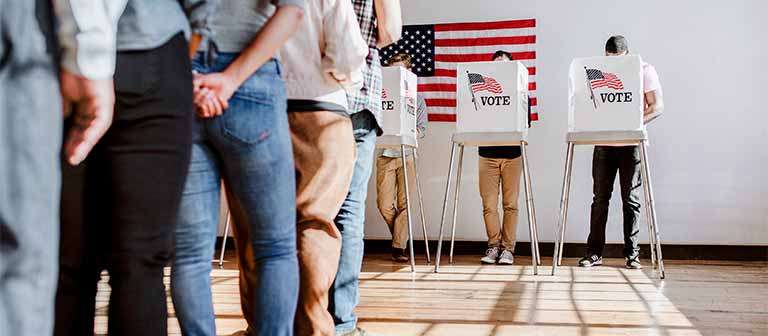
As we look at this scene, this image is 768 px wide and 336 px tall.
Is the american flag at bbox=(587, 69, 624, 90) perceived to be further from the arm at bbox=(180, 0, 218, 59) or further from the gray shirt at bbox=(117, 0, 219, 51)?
the gray shirt at bbox=(117, 0, 219, 51)

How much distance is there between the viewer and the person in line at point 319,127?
5.74 feet

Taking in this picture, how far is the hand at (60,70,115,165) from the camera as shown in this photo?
3.29 ft

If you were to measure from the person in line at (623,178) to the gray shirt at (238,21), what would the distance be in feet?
11.7

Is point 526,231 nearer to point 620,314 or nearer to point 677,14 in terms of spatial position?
point 677,14

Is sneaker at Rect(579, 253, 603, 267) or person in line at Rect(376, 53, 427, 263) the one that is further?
person in line at Rect(376, 53, 427, 263)

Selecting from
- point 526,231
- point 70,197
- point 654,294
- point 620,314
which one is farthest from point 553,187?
point 70,197

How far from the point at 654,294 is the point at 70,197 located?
2973 mm

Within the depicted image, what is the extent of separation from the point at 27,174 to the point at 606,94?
3.52 metres

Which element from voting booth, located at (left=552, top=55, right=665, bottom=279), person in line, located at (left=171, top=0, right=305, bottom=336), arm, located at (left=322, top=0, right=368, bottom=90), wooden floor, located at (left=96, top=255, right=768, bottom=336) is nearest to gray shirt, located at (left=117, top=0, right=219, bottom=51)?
person in line, located at (left=171, top=0, right=305, bottom=336)

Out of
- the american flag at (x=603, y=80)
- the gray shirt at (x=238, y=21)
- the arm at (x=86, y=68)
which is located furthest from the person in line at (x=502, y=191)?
the arm at (x=86, y=68)

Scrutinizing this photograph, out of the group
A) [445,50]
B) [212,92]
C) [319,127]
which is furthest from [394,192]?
[212,92]

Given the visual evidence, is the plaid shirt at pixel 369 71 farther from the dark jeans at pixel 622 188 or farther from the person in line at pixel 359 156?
the dark jeans at pixel 622 188

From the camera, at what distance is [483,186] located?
546 cm

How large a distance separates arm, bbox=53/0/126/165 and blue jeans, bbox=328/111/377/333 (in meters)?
1.09
